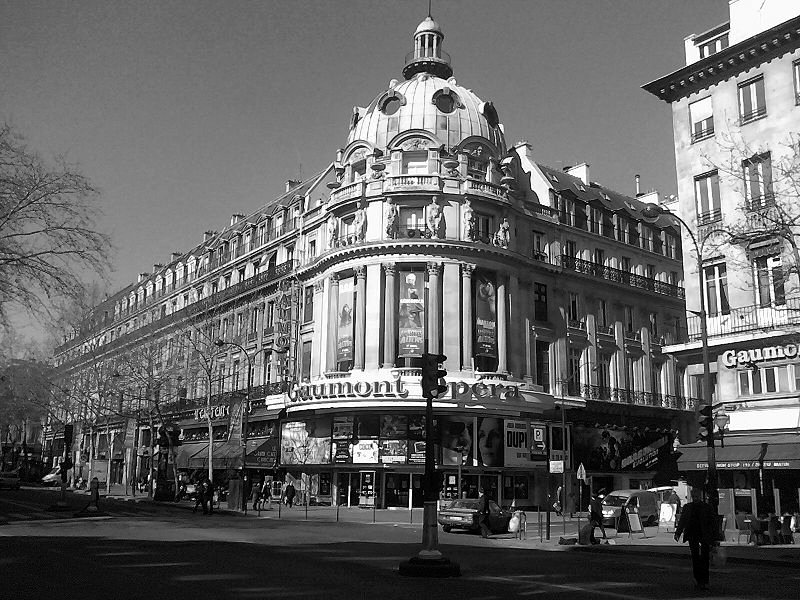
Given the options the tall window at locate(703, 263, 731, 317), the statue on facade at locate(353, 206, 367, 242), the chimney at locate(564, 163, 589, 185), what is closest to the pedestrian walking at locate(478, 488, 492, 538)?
the tall window at locate(703, 263, 731, 317)

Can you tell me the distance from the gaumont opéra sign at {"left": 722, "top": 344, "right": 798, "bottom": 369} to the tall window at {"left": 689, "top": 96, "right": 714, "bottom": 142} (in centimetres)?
939

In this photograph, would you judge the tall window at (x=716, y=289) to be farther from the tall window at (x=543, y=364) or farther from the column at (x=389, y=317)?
the tall window at (x=543, y=364)

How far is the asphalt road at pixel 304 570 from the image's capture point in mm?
12340

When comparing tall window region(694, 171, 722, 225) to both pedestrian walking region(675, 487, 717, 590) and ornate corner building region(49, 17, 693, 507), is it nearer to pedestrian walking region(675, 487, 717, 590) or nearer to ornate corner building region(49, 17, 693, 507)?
ornate corner building region(49, 17, 693, 507)

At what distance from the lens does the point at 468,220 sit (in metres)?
47.3

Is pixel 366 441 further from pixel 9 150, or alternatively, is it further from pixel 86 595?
pixel 86 595

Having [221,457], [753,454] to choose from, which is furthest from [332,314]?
[753,454]

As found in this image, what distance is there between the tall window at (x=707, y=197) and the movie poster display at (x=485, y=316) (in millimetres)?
16302

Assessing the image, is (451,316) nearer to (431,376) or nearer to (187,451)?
(431,376)

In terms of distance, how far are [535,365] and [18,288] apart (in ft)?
117

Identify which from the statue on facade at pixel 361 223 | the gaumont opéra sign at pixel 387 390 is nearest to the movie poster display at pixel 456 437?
the gaumont opéra sign at pixel 387 390

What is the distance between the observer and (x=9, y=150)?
777 inches

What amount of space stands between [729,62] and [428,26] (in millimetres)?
29669

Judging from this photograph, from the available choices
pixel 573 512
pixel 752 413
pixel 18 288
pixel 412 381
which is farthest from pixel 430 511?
pixel 573 512
